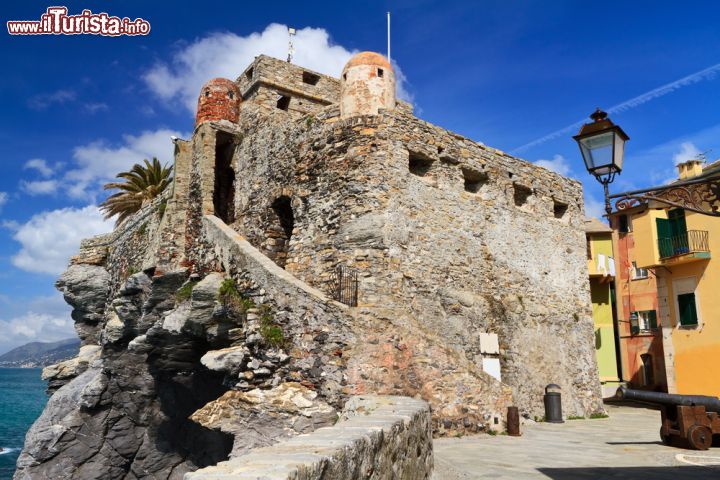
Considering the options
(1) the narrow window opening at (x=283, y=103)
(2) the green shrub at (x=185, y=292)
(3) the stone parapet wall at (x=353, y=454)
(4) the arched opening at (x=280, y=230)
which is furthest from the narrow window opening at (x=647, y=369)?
(3) the stone parapet wall at (x=353, y=454)

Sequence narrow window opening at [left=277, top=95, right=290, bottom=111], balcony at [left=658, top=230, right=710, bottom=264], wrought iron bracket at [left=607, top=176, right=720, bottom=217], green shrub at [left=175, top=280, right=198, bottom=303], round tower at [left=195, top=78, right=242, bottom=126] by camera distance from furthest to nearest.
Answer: balcony at [left=658, top=230, right=710, bottom=264], narrow window opening at [left=277, top=95, right=290, bottom=111], round tower at [left=195, top=78, right=242, bottom=126], green shrub at [left=175, top=280, right=198, bottom=303], wrought iron bracket at [left=607, top=176, right=720, bottom=217]

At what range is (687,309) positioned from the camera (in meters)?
21.2

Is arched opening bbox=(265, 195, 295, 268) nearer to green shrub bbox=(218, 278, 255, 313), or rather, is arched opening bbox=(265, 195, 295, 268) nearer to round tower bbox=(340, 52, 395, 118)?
green shrub bbox=(218, 278, 255, 313)

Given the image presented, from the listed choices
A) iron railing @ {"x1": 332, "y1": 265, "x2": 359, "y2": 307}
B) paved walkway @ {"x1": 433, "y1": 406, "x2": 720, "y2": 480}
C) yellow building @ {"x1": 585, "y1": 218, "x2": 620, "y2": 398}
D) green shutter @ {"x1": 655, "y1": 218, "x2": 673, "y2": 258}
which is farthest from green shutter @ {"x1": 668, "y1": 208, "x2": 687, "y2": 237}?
iron railing @ {"x1": 332, "y1": 265, "x2": 359, "y2": 307}

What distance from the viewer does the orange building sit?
26359 mm

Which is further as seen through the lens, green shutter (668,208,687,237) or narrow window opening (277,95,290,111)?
green shutter (668,208,687,237)

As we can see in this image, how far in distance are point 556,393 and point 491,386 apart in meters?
3.67

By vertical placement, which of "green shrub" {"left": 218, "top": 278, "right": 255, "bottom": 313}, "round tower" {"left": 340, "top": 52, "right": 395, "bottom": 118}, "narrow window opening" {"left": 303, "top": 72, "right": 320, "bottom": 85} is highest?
"narrow window opening" {"left": 303, "top": 72, "right": 320, "bottom": 85}

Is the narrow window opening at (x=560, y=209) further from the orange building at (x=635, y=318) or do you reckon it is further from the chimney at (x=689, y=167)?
the orange building at (x=635, y=318)

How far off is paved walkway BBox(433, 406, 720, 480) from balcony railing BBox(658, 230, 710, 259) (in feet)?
37.1

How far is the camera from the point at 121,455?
18.7 m

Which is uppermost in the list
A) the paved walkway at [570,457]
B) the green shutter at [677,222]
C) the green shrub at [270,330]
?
the green shutter at [677,222]

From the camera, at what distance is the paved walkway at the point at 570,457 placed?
6834mm

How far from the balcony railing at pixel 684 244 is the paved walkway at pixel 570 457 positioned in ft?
37.1
